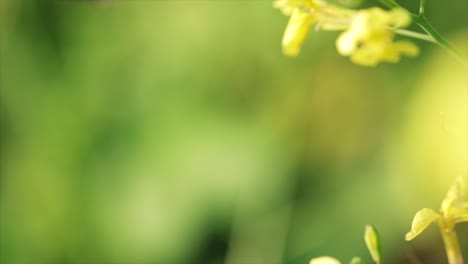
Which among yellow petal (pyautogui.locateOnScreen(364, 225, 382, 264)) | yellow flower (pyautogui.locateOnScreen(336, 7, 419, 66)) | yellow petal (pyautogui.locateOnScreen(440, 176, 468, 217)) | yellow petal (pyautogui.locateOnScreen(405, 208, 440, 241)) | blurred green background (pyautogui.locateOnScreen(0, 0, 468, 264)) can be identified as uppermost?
yellow flower (pyautogui.locateOnScreen(336, 7, 419, 66))

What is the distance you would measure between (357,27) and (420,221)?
146 millimetres

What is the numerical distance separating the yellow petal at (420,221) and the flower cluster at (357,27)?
111mm

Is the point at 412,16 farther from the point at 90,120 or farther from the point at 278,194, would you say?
the point at 90,120

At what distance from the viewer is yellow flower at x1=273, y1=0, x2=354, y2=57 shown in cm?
64

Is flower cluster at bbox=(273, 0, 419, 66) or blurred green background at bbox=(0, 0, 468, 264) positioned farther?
blurred green background at bbox=(0, 0, 468, 264)

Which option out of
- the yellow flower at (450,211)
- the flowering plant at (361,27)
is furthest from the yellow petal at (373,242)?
the flowering plant at (361,27)

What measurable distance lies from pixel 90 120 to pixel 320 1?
1194 millimetres

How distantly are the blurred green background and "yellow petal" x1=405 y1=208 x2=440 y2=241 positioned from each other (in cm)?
99

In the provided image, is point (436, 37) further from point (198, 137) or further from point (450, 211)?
point (198, 137)

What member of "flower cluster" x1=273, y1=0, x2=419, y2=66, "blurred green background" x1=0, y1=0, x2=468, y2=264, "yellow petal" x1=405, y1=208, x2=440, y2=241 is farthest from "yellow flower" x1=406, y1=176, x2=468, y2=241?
"blurred green background" x1=0, y1=0, x2=468, y2=264

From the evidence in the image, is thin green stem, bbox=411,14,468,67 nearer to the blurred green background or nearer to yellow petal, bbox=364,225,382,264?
yellow petal, bbox=364,225,382,264

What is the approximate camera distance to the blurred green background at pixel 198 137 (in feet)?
5.61

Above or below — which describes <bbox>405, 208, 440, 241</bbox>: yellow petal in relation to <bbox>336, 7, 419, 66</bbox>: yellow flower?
below

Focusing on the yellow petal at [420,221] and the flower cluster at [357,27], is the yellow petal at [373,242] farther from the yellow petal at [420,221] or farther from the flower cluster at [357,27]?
the flower cluster at [357,27]
